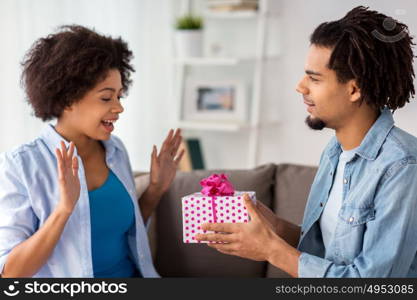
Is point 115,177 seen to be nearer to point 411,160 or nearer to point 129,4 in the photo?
point 411,160

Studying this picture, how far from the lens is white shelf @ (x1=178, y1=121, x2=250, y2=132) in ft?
11.4

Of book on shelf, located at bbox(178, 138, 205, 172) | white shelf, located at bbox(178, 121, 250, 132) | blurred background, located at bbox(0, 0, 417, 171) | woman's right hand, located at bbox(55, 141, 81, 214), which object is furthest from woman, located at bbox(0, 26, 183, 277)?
book on shelf, located at bbox(178, 138, 205, 172)

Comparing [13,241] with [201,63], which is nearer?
[13,241]

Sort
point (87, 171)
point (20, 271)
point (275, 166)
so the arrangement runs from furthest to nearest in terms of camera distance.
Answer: point (275, 166) < point (87, 171) < point (20, 271)

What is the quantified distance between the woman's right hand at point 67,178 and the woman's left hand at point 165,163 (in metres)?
0.43

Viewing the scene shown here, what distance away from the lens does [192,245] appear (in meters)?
2.09

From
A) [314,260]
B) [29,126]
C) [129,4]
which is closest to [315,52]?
[314,260]

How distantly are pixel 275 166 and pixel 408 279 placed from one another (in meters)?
0.99

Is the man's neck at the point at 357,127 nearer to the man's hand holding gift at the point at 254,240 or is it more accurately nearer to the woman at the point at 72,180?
the man's hand holding gift at the point at 254,240

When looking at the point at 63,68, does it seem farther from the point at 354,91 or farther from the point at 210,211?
the point at 354,91

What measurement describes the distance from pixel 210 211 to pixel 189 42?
7.35 feet

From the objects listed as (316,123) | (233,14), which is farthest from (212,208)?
(233,14)

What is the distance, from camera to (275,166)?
2189 millimetres

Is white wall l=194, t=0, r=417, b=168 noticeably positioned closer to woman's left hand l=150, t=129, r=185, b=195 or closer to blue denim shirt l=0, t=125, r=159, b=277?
woman's left hand l=150, t=129, r=185, b=195
